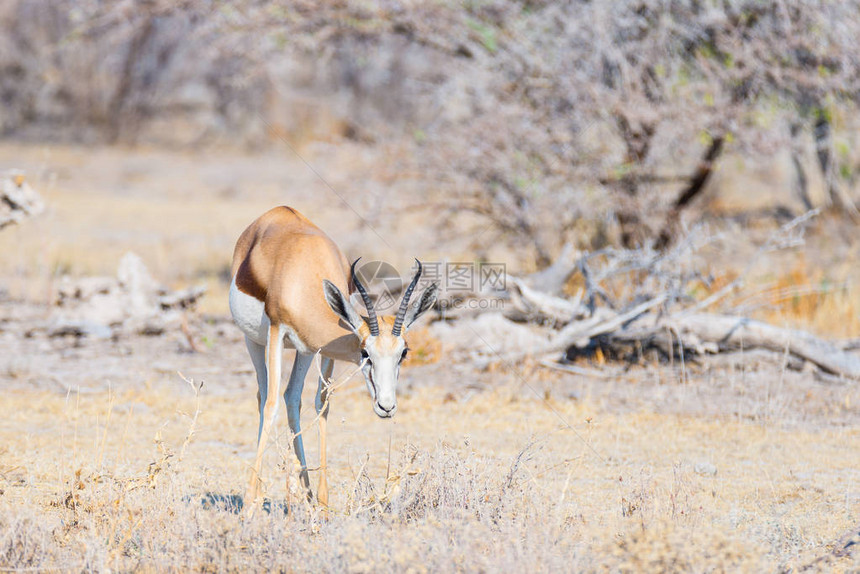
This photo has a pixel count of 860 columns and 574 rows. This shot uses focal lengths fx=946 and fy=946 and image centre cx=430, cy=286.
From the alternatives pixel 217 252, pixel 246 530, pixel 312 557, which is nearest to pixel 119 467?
pixel 246 530

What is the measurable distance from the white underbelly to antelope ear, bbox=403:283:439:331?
852 mm

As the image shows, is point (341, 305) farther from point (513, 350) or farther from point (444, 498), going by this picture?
point (513, 350)

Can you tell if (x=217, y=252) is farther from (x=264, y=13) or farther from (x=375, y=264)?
(x=264, y=13)

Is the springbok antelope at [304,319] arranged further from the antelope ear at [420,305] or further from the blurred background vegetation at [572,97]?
the blurred background vegetation at [572,97]

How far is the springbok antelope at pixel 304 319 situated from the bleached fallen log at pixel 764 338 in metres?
3.93

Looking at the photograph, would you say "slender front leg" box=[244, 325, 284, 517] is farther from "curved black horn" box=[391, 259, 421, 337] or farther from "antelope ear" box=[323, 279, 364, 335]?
"curved black horn" box=[391, 259, 421, 337]

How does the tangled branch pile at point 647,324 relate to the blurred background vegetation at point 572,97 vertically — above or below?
below

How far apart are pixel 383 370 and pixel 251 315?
1104 mm

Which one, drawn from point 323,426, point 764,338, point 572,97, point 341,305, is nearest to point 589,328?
point 764,338

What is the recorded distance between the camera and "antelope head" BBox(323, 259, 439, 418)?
4.26 metres

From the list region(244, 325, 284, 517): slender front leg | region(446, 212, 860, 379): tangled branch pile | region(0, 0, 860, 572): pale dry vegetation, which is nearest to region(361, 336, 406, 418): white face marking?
region(0, 0, 860, 572): pale dry vegetation

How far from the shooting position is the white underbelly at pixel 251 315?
5055 millimetres

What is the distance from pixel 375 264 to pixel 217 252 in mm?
3355

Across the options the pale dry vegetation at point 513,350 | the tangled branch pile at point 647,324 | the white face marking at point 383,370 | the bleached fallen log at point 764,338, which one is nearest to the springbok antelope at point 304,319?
the white face marking at point 383,370
